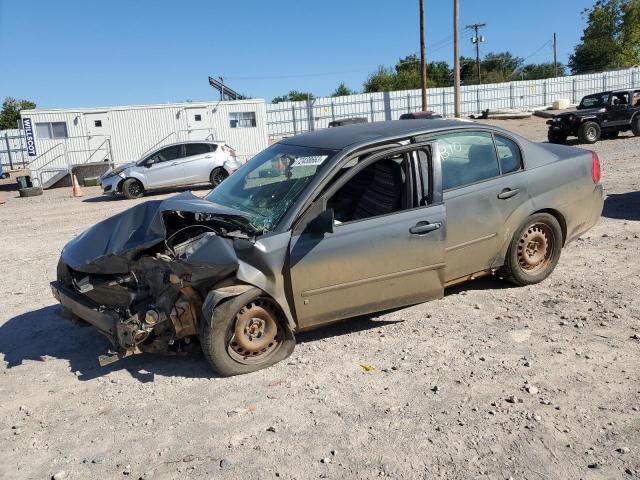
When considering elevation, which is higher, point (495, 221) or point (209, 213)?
point (209, 213)

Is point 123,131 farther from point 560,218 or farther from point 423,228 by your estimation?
point 423,228

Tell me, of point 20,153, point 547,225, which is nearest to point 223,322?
point 547,225

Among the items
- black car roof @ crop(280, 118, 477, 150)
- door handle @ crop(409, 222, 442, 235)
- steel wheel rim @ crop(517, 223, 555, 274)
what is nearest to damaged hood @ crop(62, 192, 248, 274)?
black car roof @ crop(280, 118, 477, 150)

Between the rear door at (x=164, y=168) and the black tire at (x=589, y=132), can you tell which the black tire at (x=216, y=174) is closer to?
the rear door at (x=164, y=168)

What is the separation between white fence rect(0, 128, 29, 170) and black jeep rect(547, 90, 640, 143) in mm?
30421

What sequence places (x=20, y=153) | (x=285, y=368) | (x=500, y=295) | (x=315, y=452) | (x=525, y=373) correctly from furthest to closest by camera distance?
1. (x=20, y=153)
2. (x=500, y=295)
3. (x=285, y=368)
4. (x=525, y=373)
5. (x=315, y=452)

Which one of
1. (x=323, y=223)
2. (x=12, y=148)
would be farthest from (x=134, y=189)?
(x=12, y=148)

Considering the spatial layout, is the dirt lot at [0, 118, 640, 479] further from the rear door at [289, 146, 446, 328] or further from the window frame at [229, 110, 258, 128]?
the window frame at [229, 110, 258, 128]

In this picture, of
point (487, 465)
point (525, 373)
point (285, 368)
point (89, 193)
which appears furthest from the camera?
Answer: point (89, 193)

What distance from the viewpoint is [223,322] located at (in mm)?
3889

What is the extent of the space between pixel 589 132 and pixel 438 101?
838 inches

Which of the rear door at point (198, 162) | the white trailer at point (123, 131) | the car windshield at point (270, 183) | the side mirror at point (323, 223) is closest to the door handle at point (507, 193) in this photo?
the car windshield at point (270, 183)

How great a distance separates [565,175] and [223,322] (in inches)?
141

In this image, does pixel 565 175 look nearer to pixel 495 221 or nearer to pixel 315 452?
pixel 495 221
